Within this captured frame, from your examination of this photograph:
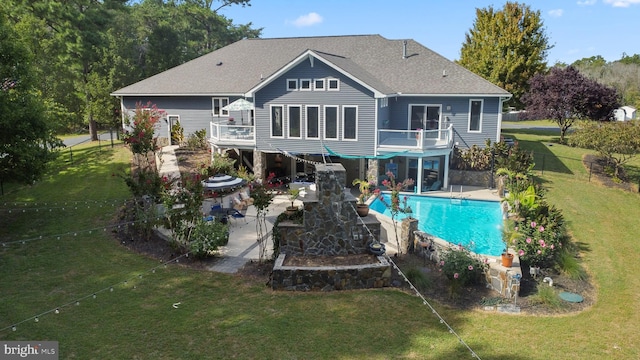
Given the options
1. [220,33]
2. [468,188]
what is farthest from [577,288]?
[220,33]

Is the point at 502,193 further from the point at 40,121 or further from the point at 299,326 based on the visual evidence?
the point at 40,121

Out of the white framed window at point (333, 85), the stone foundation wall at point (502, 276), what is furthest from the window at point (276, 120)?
the stone foundation wall at point (502, 276)

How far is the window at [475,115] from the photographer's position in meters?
23.9

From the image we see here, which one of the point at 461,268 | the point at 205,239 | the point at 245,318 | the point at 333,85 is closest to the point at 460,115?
the point at 333,85

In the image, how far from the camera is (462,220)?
18.5 m

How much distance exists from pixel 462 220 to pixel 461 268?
25.8 feet

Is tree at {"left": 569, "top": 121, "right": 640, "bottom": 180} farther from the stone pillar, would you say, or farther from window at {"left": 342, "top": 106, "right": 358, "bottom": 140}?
the stone pillar

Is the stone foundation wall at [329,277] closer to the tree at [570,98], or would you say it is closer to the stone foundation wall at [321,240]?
the stone foundation wall at [321,240]

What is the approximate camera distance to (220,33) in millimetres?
58719

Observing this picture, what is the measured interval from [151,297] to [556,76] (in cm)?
3431

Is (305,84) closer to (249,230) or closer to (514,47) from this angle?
(249,230)

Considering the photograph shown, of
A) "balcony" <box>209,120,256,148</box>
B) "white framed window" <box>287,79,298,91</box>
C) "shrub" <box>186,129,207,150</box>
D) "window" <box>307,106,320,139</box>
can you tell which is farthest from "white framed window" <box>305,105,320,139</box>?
"shrub" <box>186,129,207,150</box>

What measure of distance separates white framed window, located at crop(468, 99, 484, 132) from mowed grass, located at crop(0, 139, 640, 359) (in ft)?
36.2

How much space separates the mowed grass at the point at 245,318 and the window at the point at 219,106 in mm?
14495
